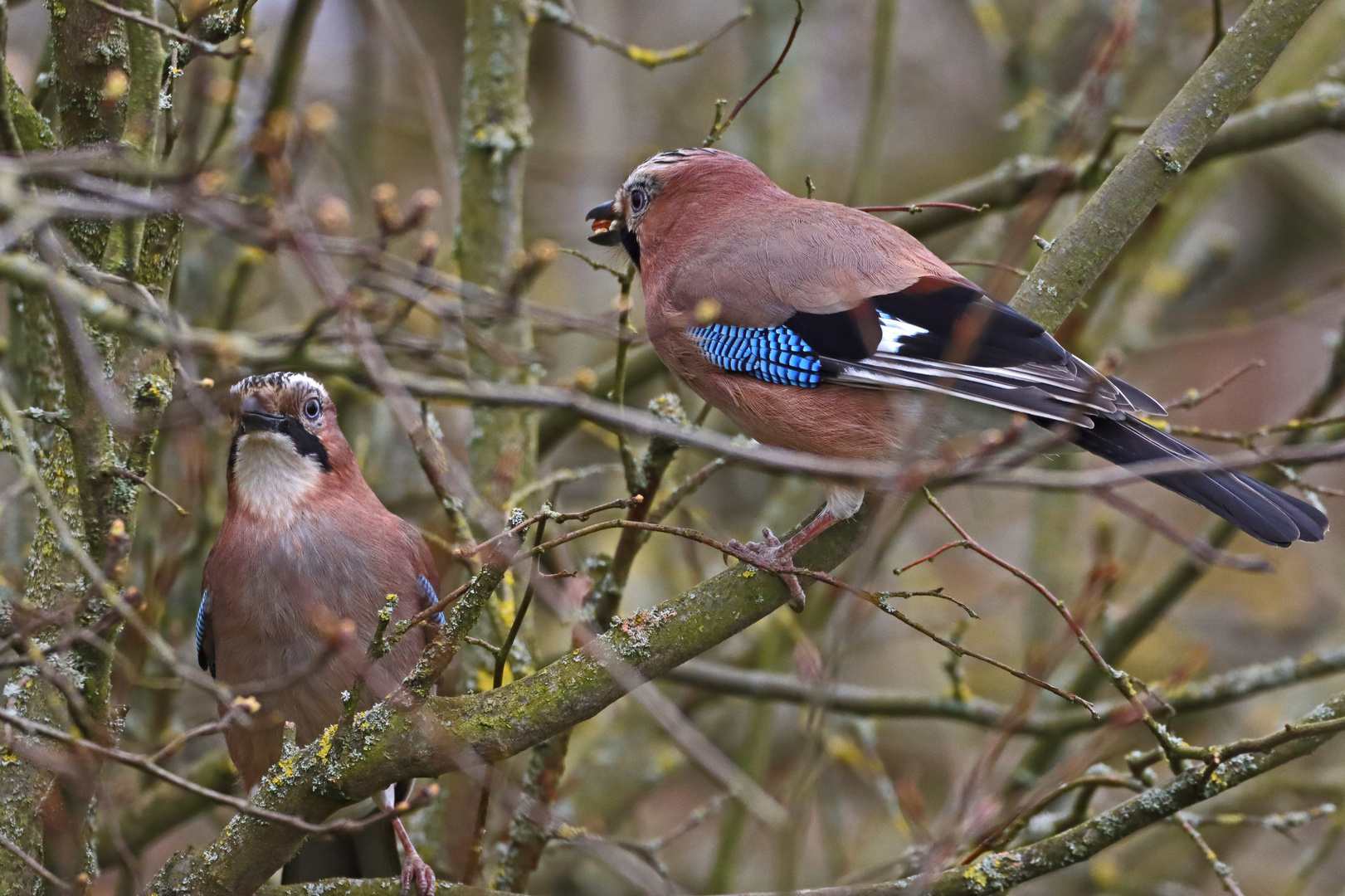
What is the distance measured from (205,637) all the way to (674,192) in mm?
2666

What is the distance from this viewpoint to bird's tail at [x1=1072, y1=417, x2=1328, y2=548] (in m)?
4.05

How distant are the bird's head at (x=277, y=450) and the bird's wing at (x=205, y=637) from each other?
0.40 metres

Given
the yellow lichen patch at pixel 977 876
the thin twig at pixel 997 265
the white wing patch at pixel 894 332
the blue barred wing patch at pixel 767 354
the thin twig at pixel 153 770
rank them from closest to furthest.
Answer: the thin twig at pixel 153 770, the thin twig at pixel 997 265, the yellow lichen patch at pixel 977 876, the white wing patch at pixel 894 332, the blue barred wing patch at pixel 767 354

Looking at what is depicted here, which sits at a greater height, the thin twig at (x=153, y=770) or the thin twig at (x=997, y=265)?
the thin twig at (x=997, y=265)

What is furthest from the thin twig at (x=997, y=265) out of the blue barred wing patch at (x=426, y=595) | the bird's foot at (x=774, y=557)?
the blue barred wing patch at (x=426, y=595)

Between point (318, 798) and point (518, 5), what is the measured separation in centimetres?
370

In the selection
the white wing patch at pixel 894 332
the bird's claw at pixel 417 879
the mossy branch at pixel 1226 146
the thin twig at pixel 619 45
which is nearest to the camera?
the bird's claw at pixel 417 879

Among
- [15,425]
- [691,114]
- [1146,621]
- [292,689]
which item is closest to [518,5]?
[292,689]

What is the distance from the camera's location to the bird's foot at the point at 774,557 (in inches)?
157

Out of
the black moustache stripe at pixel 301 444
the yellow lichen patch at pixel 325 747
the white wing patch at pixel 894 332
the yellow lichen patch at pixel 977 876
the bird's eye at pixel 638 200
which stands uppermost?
the bird's eye at pixel 638 200

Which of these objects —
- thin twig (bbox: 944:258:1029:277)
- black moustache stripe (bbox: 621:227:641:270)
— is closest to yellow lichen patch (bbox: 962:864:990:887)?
thin twig (bbox: 944:258:1029:277)

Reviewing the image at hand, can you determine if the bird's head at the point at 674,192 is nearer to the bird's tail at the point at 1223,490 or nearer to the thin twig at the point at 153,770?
the bird's tail at the point at 1223,490

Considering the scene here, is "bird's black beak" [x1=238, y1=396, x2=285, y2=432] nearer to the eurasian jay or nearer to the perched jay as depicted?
the eurasian jay

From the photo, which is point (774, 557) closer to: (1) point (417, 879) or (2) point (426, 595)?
(1) point (417, 879)
